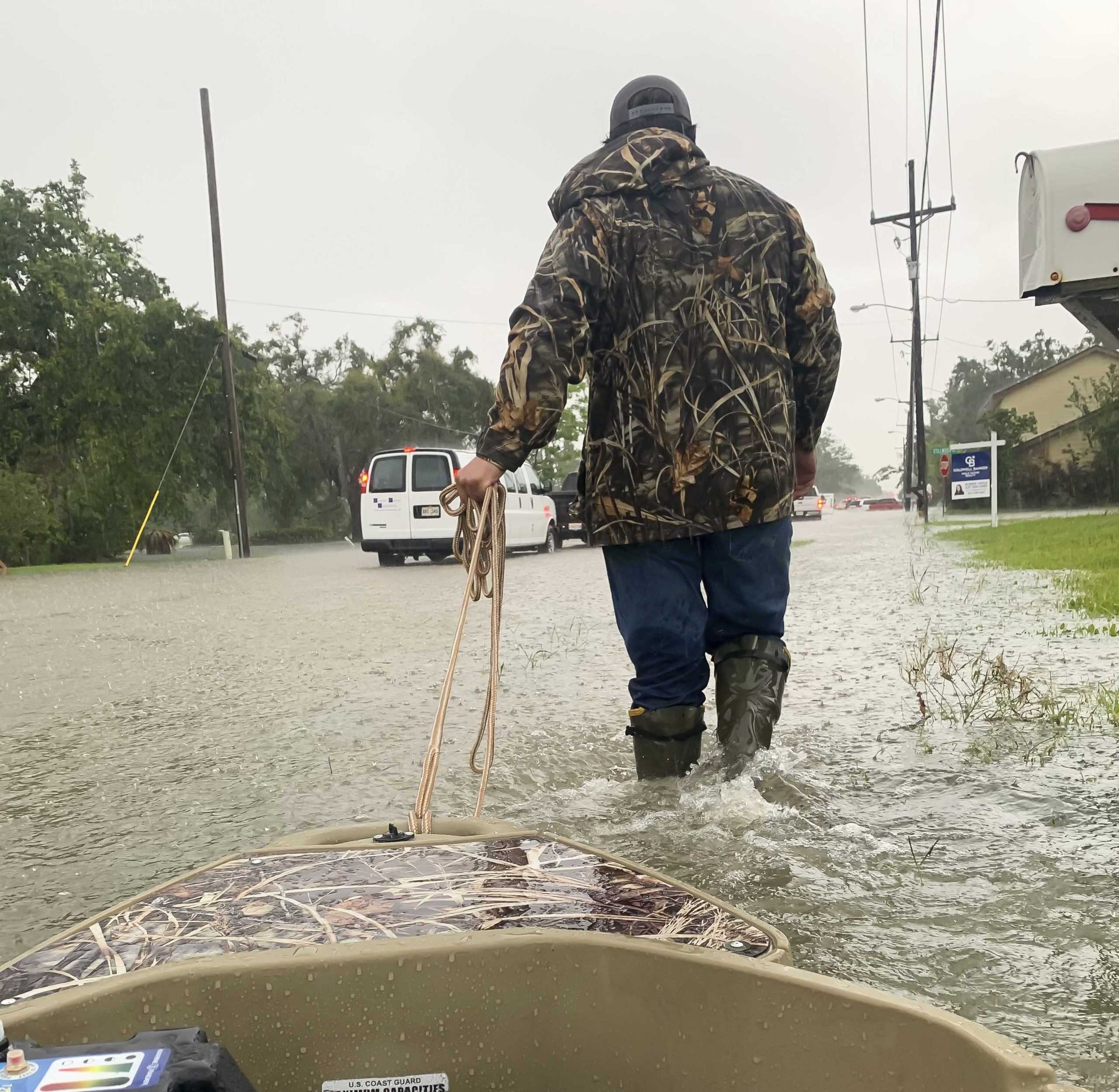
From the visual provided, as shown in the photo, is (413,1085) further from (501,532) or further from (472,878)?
(501,532)

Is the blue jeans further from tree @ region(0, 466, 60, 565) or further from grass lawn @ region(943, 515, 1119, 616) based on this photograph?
tree @ region(0, 466, 60, 565)

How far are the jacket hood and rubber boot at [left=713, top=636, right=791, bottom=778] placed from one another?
4.37 ft

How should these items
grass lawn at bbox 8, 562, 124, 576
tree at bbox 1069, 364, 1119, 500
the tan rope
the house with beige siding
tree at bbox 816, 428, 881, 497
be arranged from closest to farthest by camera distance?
1. the tan rope
2. grass lawn at bbox 8, 562, 124, 576
3. tree at bbox 1069, 364, 1119, 500
4. the house with beige siding
5. tree at bbox 816, 428, 881, 497

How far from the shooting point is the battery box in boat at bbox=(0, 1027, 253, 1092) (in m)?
0.98

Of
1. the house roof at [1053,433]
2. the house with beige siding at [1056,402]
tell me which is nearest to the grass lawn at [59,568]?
the house with beige siding at [1056,402]

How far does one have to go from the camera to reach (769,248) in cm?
300

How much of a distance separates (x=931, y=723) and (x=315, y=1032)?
3292 mm

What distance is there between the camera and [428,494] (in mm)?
18172

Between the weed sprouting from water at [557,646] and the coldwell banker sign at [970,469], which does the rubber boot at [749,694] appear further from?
the coldwell banker sign at [970,469]

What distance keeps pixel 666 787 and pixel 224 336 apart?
26910 mm

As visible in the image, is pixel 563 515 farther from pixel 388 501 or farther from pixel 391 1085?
pixel 391 1085

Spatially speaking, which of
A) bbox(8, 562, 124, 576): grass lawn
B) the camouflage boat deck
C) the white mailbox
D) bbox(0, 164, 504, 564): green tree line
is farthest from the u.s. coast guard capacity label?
A: bbox(0, 164, 504, 564): green tree line

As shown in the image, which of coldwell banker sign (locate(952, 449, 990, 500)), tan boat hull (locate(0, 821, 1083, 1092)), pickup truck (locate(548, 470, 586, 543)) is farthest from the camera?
pickup truck (locate(548, 470, 586, 543))

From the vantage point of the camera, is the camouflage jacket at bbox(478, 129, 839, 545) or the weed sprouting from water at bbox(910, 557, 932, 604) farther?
the weed sprouting from water at bbox(910, 557, 932, 604)
